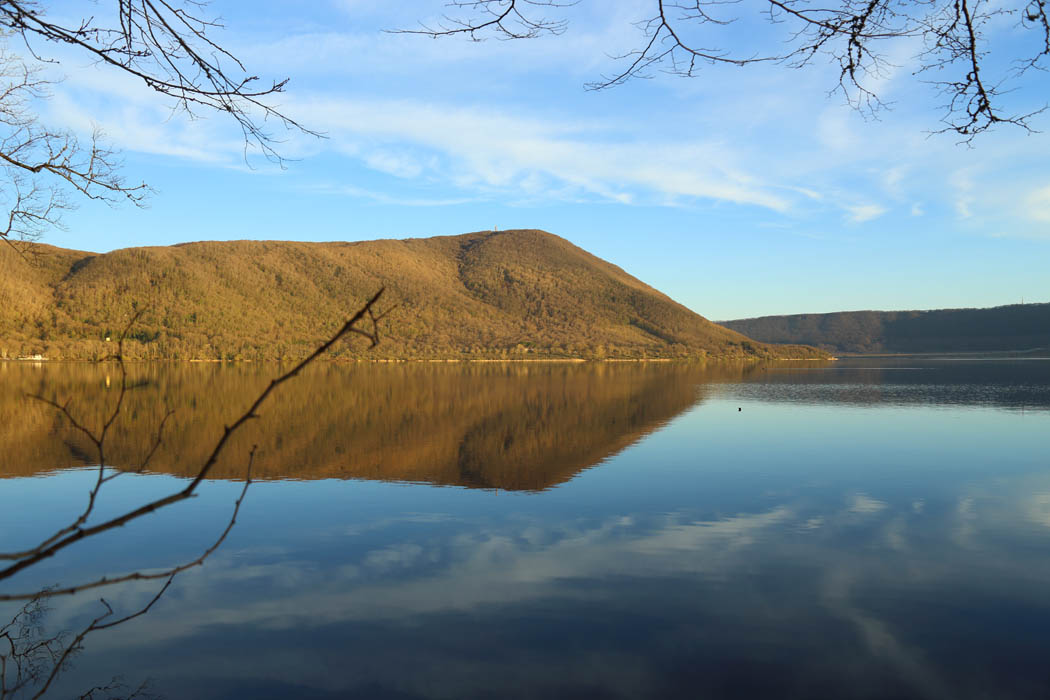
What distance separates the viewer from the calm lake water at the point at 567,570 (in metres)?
7.55

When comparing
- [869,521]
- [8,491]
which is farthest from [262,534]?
[869,521]

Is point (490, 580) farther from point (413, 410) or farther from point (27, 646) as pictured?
point (413, 410)

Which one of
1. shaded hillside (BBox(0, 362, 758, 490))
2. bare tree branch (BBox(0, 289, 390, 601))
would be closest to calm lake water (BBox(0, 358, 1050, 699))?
shaded hillside (BBox(0, 362, 758, 490))

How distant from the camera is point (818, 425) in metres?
32.8

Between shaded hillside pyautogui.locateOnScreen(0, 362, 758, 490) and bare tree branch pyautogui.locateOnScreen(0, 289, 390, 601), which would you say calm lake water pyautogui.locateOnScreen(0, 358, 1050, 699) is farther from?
bare tree branch pyautogui.locateOnScreen(0, 289, 390, 601)

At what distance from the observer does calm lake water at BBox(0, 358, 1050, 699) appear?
24.8 feet

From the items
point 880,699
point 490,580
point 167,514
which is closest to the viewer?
point 880,699

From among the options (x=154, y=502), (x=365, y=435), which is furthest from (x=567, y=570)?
(x=365, y=435)

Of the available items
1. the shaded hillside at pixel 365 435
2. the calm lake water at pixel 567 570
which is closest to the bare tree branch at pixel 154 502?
the calm lake water at pixel 567 570

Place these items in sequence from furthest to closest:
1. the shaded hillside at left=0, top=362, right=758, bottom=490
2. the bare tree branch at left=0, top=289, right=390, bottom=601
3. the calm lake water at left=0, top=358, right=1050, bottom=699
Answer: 1. the shaded hillside at left=0, top=362, right=758, bottom=490
2. the calm lake water at left=0, top=358, right=1050, bottom=699
3. the bare tree branch at left=0, top=289, right=390, bottom=601

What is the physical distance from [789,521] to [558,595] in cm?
652

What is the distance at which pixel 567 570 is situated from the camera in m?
10.9

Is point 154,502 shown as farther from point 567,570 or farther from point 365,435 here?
point 365,435

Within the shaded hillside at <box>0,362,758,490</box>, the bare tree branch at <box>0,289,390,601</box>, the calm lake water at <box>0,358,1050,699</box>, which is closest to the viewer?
the bare tree branch at <box>0,289,390,601</box>
